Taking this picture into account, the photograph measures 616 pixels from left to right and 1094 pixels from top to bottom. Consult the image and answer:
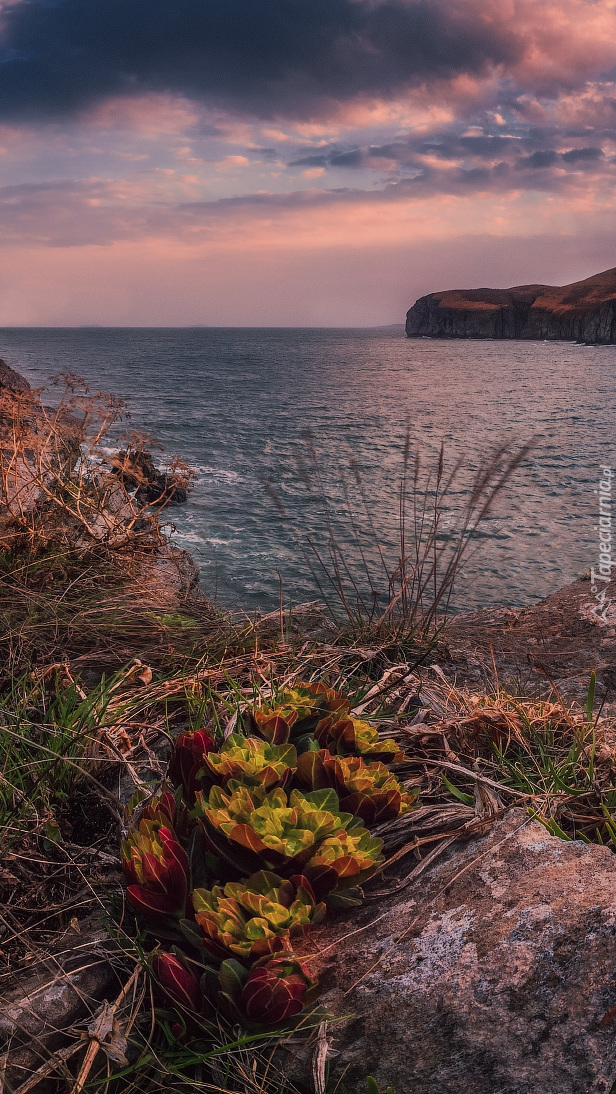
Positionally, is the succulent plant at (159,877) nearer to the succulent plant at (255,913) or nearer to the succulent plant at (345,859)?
the succulent plant at (255,913)

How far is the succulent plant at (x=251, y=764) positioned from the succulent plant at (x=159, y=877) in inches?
9.1

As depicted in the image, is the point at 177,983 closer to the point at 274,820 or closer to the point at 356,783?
the point at 274,820

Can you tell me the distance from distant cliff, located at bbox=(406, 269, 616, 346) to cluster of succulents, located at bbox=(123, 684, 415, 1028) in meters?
131

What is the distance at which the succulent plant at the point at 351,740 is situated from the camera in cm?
189

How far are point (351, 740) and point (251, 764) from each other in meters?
0.34


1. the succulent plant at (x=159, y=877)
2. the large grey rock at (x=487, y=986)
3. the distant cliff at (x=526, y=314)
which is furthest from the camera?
the distant cliff at (x=526, y=314)

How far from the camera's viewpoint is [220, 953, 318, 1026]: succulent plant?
3.95ft

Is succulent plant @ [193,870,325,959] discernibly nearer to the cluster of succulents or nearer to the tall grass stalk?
the cluster of succulents

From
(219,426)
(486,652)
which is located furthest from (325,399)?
(486,652)

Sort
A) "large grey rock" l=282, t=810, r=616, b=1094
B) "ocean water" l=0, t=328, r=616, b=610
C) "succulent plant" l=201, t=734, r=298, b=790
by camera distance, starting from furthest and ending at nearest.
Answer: "ocean water" l=0, t=328, r=616, b=610, "succulent plant" l=201, t=734, r=298, b=790, "large grey rock" l=282, t=810, r=616, b=1094

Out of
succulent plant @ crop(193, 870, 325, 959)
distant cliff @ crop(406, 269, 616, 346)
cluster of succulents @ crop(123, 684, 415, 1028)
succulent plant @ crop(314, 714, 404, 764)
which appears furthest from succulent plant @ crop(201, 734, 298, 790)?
distant cliff @ crop(406, 269, 616, 346)

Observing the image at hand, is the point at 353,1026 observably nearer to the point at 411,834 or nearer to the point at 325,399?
the point at 411,834

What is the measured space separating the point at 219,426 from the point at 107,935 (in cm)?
3141

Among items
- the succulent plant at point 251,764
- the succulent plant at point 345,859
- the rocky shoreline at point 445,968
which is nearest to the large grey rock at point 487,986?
the rocky shoreline at point 445,968
